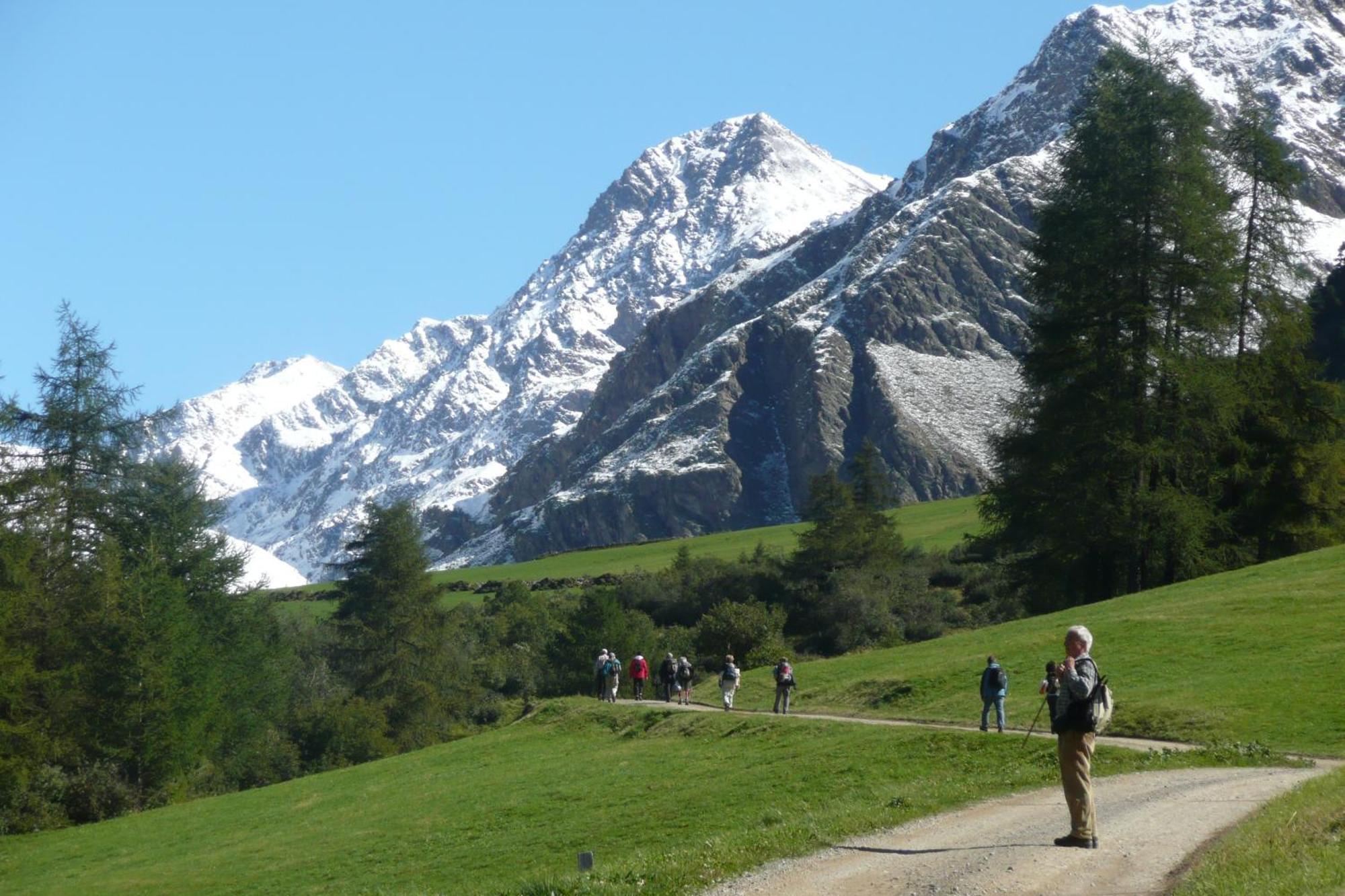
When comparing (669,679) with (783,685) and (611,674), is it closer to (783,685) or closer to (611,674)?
(611,674)

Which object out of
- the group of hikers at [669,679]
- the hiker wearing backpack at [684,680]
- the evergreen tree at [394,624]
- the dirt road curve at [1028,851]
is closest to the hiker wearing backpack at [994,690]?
the dirt road curve at [1028,851]

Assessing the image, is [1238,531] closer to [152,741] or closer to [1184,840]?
[1184,840]

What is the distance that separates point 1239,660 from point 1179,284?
20896 millimetres

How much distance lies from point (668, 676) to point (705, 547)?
9349 cm

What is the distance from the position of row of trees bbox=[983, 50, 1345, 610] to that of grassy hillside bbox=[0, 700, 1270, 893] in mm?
18306

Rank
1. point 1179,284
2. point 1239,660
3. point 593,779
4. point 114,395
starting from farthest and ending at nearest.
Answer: point 114,395, point 1179,284, point 593,779, point 1239,660

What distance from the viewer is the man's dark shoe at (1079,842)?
45.8 feet

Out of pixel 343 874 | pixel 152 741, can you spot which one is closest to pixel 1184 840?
pixel 343 874

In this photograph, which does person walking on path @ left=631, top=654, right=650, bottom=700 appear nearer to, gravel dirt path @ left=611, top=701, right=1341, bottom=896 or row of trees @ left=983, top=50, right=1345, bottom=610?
row of trees @ left=983, top=50, right=1345, bottom=610

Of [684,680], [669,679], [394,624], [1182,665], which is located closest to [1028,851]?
[1182,665]

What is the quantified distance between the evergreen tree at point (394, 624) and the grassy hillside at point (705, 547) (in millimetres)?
39679

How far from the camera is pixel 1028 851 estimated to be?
45.9ft

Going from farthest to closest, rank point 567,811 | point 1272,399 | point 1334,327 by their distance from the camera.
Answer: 1. point 1334,327
2. point 1272,399
3. point 567,811

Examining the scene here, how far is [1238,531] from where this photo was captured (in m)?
51.0
